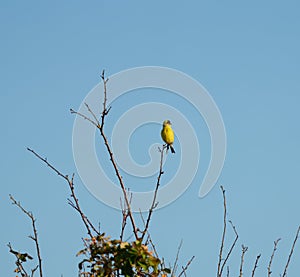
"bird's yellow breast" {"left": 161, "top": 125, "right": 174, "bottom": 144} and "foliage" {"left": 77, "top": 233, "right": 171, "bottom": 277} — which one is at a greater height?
"bird's yellow breast" {"left": 161, "top": 125, "right": 174, "bottom": 144}

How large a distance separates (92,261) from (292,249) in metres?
2.30

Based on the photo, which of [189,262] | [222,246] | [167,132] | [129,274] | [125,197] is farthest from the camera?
[167,132]

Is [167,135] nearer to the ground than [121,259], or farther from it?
farther from it

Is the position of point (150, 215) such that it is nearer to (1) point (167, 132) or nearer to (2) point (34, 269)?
(2) point (34, 269)

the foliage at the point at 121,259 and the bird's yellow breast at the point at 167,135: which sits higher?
the bird's yellow breast at the point at 167,135

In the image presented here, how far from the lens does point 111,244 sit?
3727 mm

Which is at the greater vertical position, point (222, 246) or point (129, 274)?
point (222, 246)

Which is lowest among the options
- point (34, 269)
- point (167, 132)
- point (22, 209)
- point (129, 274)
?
point (129, 274)

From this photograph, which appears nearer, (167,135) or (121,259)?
(121,259)

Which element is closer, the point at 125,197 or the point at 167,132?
the point at 125,197

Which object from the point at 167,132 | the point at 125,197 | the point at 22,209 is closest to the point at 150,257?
the point at 125,197

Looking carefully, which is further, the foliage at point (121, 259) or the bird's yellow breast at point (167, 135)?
the bird's yellow breast at point (167, 135)

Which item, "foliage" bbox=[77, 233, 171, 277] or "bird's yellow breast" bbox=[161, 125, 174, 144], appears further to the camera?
"bird's yellow breast" bbox=[161, 125, 174, 144]

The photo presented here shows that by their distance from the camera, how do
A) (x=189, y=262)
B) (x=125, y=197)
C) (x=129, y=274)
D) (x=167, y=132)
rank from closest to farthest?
(x=129, y=274), (x=125, y=197), (x=189, y=262), (x=167, y=132)
